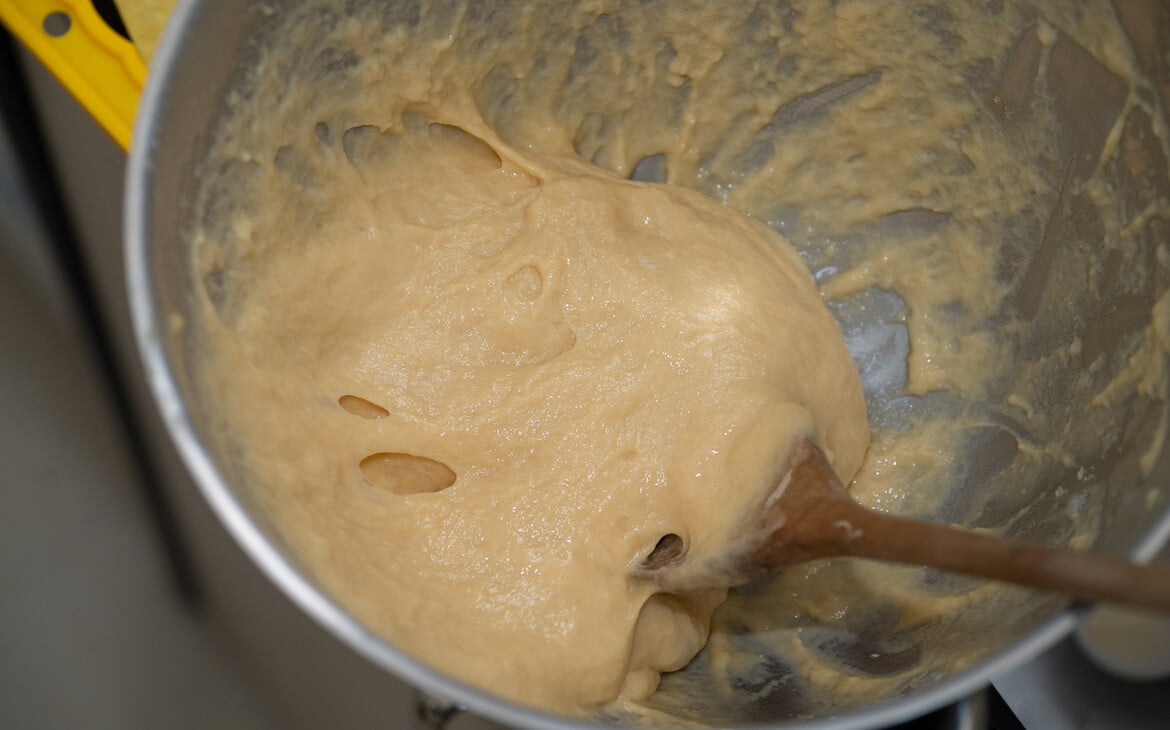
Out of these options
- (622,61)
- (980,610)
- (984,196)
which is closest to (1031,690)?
(980,610)

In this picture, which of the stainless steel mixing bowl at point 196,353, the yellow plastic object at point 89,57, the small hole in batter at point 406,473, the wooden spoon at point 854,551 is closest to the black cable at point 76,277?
the yellow plastic object at point 89,57

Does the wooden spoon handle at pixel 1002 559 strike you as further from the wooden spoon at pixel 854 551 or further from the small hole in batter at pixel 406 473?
the small hole in batter at pixel 406 473

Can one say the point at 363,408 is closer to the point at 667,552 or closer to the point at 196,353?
the point at 196,353

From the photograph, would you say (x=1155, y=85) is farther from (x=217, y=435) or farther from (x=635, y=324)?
(x=217, y=435)

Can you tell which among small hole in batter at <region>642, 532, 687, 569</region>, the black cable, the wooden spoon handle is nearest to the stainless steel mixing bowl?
the wooden spoon handle

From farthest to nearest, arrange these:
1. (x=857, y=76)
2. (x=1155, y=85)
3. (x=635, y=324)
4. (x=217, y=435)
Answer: (x=857, y=76) → (x=635, y=324) → (x=1155, y=85) → (x=217, y=435)
